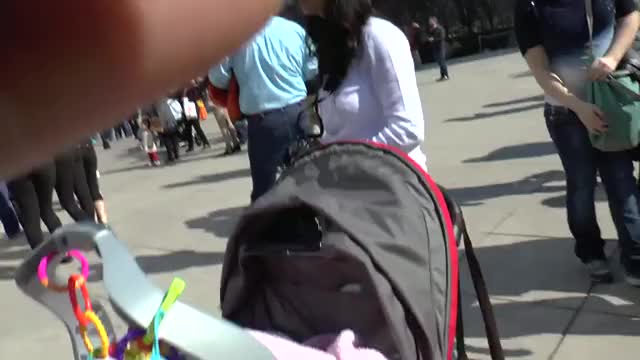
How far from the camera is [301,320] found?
2.65 m

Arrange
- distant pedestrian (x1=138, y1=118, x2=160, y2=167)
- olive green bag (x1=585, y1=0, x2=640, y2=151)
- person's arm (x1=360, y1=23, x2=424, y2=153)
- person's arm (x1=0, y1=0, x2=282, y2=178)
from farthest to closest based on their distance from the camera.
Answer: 1. distant pedestrian (x1=138, y1=118, x2=160, y2=167)
2. olive green bag (x1=585, y1=0, x2=640, y2=151)
3. person's arm (x1=360, y1=23, x2=424, y2=153)
4. person's arm (x1=0, y1=0, x2=282, y2=178)

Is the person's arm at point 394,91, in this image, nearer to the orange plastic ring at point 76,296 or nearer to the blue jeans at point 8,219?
the orange plastic ring at point 76,296

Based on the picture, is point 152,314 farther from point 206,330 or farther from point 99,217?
point 99,217

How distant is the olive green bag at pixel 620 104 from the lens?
3.95 m

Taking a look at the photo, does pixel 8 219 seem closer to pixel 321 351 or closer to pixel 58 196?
pixel 58 196

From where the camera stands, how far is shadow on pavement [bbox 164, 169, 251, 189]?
35.1 ft

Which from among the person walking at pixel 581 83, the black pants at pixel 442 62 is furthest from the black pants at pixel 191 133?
the person walking at pixel 581 83

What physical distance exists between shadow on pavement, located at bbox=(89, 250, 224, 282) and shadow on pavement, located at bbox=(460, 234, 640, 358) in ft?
6.71

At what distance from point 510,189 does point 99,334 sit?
5.51 metres

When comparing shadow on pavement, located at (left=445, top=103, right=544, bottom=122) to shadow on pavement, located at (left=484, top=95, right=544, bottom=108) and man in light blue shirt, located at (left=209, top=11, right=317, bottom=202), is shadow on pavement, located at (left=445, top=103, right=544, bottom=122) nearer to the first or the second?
shadow on pavement, located at (left=484, top=95, right=544, bottom=108)

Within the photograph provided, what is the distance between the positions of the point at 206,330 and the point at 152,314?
0.13 m

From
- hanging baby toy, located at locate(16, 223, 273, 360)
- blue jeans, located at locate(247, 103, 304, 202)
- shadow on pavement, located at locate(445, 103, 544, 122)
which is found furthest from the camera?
shadow on pavement, located at locate(445, 103, 544, 122)

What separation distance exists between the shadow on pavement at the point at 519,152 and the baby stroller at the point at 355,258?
5955 mm

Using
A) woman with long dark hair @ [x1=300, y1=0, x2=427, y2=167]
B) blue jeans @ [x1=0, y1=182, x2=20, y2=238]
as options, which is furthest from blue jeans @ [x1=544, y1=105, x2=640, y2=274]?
blue jeans @ [x1=0, y1=182, x2=20, y2=238]
